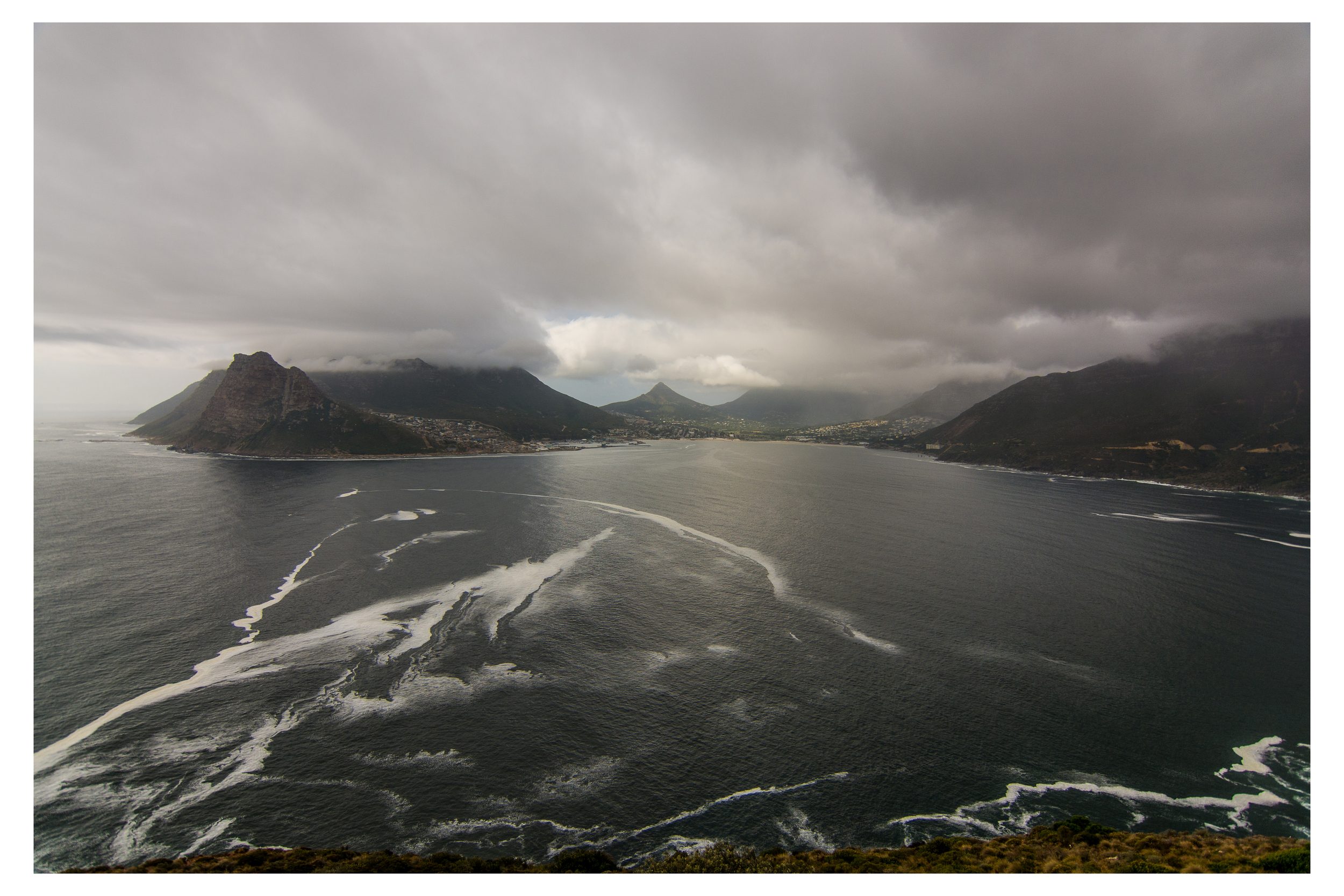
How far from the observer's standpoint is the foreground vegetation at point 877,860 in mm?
25531

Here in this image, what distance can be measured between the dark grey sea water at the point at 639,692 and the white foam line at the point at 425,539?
138 cm

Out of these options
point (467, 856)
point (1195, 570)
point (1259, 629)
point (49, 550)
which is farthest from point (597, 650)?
point (1195, 570)

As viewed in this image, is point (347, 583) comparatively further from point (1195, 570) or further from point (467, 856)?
point (1195, 570)

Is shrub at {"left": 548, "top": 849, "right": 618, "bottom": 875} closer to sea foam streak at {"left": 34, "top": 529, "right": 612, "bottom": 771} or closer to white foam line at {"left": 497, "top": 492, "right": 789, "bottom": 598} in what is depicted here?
sea foam streak at {"left": 34, "top": 529, "right": 612, "bottom": 771}

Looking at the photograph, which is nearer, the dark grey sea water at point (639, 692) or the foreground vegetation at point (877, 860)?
the foreground vegetation at point (877, 860)

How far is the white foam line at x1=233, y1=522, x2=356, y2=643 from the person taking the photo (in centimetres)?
5297

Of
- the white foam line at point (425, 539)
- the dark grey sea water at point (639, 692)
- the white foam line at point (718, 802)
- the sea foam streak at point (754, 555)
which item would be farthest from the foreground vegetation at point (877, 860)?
the white foam line at point (425, 539)

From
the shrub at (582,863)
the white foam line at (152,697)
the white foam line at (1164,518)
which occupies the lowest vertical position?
the shrub at (582,863)

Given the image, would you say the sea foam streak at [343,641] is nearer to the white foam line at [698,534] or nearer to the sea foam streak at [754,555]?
the white foam line at [698,534]

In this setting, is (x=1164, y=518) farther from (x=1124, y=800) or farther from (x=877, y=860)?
(x=877, y=860)

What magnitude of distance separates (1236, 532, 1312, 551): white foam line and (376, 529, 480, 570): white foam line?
17176cm

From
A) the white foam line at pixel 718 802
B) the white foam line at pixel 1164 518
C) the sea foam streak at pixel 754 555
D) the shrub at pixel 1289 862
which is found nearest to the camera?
the shrub at pixel 1289 862

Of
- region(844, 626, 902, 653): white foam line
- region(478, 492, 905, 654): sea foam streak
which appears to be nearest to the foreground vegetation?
region(844, 626, 902, 653): white foam line

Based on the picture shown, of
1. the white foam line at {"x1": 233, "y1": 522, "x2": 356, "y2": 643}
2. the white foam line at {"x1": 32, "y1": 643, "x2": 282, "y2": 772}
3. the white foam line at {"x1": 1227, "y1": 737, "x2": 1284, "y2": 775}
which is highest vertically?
the white foam line at {"x1": 233, "y1": 522, "x2": 356, "y2": 643}
